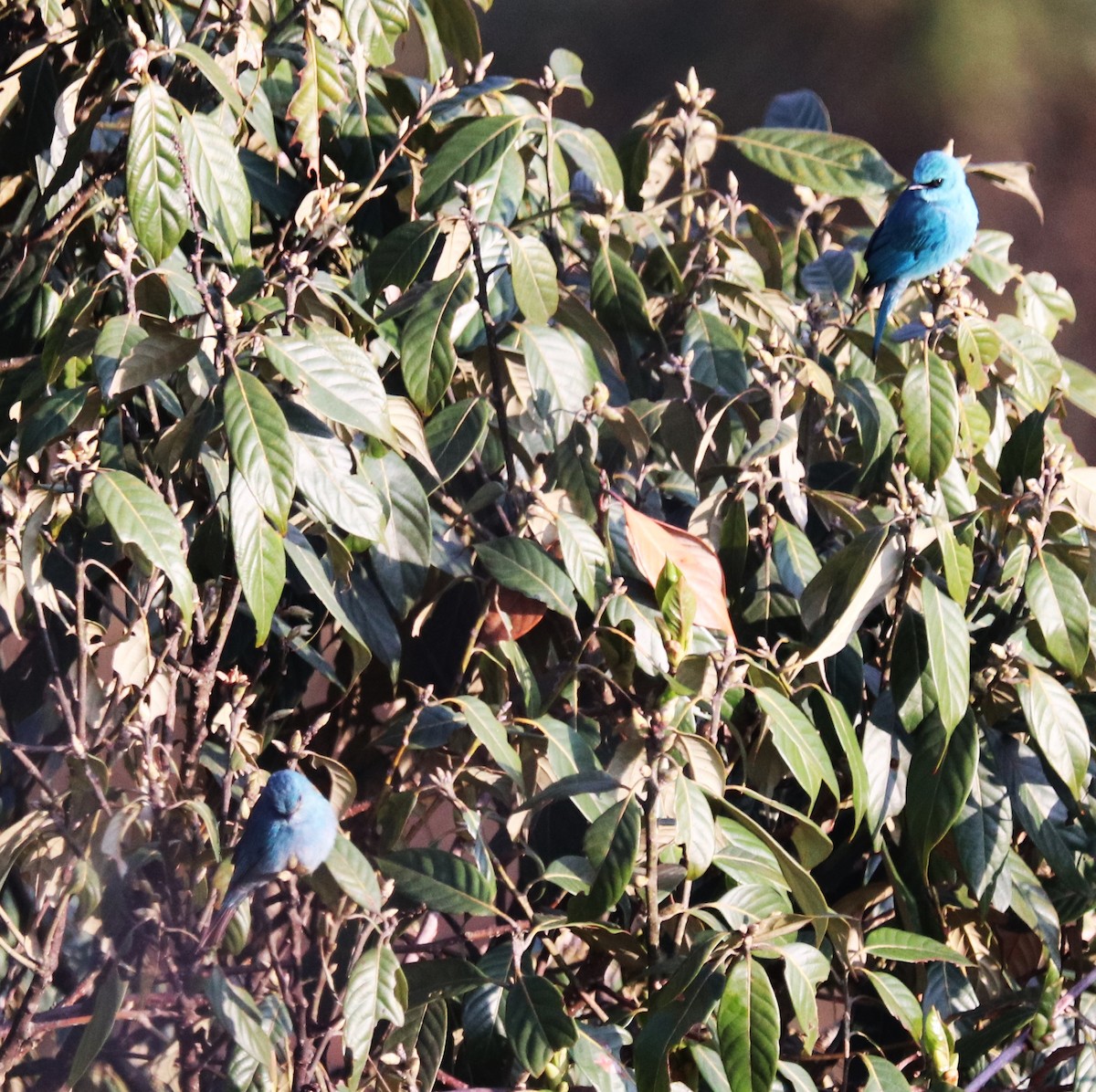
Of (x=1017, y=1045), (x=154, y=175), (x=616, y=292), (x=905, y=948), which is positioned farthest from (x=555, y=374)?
(x=1017, y=1045)

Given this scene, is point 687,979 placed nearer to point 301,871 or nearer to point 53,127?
point 301,871

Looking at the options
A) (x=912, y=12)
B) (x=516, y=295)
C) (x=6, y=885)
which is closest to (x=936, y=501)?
(x=516, y=295)

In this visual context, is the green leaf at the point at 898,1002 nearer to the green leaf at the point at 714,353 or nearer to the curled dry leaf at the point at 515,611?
the curled dry leaf at the point at 515,611

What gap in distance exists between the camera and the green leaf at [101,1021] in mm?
968

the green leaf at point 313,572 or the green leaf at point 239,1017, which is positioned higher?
the green leaf at point 313,572

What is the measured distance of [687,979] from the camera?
0.92m

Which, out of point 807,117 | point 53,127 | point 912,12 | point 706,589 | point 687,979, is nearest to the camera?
point 687,979

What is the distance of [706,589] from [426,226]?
0.42 metres

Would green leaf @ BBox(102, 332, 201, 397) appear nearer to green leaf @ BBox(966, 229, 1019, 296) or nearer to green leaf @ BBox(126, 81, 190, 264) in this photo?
green leaf @ BBox(126, 81, 190, 264)

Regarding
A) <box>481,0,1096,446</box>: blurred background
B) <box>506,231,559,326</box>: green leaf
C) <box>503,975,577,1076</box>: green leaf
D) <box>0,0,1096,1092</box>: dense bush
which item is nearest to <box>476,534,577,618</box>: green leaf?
<box>0,0,1096,1092</box>: dense bush

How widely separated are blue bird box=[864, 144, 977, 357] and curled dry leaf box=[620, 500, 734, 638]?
378 millimetres

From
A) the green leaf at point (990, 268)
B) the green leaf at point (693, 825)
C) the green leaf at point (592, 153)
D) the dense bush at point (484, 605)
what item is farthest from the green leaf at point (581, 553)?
the green leaf at point (990, 268)

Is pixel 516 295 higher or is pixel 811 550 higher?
pixel 516 295

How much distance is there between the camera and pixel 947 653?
111 cm
